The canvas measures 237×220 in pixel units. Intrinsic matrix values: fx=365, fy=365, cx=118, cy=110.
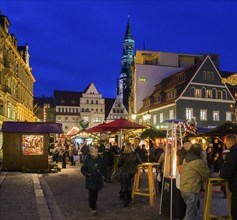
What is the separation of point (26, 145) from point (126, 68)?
323 ft

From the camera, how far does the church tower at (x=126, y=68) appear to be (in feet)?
369

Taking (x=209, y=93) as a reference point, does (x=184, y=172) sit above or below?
below

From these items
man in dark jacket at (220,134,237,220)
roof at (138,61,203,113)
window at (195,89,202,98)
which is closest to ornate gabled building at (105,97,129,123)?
roof at (138,61,203,113)

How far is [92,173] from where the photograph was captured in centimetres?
930

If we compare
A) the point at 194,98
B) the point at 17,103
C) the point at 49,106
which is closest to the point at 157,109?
the point at 194,98

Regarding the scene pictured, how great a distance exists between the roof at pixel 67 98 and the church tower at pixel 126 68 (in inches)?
884

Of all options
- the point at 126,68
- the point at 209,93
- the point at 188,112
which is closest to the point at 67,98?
the point at 126,68

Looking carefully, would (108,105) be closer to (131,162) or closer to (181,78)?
(181,78)

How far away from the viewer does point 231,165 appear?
634 centimetres

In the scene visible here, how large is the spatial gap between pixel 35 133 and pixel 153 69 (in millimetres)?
36121

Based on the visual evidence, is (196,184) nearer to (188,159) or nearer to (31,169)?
(188,159)

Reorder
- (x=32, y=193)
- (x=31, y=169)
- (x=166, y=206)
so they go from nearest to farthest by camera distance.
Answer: (x=166, y=206)
(x=32, y=193)
(x=31, y=169)

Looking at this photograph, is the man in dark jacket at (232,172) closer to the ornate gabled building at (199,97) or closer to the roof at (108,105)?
the ornate gabled building at (199,97)

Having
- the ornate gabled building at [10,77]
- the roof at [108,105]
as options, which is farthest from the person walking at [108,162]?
the roof at [108,105]
